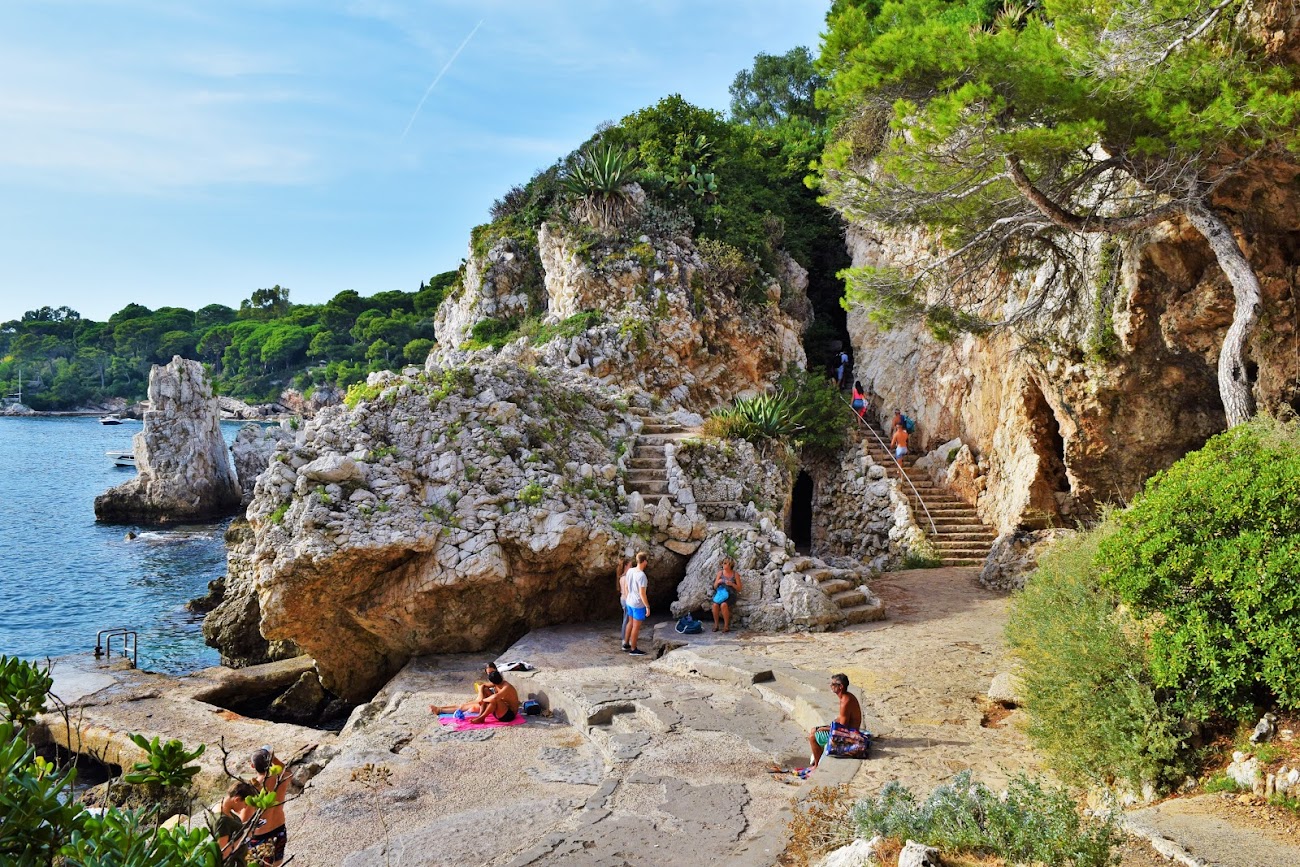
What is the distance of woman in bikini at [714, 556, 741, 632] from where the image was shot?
461 inches

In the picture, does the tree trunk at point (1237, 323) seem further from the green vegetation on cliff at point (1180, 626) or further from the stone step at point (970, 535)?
the stone step at point (970, 535)

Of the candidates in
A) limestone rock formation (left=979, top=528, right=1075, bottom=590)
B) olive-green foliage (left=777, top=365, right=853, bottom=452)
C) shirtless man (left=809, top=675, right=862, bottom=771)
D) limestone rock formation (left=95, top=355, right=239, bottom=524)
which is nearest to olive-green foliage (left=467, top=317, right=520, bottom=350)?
olive-green foliage (left=777, top=365, right=853, bottom=452)

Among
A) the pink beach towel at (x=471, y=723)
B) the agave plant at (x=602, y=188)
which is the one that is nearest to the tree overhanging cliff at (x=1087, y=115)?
the pink beach towel at (x=471, y=723)

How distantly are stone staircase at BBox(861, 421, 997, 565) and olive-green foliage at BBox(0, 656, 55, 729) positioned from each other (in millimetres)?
16764

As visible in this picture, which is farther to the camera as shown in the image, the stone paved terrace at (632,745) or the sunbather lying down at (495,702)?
the sunbather lying down at (495,702)

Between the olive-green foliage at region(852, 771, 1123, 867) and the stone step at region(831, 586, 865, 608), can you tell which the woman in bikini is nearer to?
the stone step at region(831, 586, 865, 608)

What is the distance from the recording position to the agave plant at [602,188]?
930 inches

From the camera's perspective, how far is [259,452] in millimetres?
43125

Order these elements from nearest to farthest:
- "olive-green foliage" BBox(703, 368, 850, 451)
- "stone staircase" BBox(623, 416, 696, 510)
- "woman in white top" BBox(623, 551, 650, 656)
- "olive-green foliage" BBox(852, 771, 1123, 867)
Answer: "olive-green foliage" BBox(852, 771, 1123, 867) < "woman in white top" BBox(623, 551, 650, 656) < "stone staircase" BBox(623, 416, 696, 510) < "olive-green foliage" BBox(703, 368, 850, 451)

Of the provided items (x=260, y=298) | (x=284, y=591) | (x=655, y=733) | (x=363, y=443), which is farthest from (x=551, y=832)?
(x=260, y=298)

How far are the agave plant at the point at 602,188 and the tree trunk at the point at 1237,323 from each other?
53.9 feet

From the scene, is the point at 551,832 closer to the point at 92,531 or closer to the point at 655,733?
the point at 655,733

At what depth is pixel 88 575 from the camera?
2739 centimetres

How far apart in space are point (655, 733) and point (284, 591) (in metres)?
5.95
